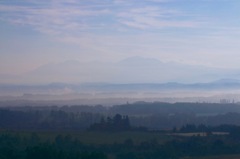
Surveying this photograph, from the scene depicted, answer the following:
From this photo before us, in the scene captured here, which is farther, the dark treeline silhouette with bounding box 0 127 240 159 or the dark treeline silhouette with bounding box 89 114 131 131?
the dark treeline silhouette with bounding box 89 114 131 131

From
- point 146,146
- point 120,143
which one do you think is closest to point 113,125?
point 120,143

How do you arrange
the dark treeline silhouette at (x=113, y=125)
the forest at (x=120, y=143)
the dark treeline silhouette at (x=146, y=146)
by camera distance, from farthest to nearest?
the dark treeline silhouette at (x=113, y=125)
the dark treeline silhouette at (x=146, y=146)
the forest at (x=120, y=143)

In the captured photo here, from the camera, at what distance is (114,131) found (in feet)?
241

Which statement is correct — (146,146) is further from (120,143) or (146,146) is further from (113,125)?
(113,125)

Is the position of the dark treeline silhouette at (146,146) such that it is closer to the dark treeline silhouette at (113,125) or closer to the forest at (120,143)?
the forest at (120,143)

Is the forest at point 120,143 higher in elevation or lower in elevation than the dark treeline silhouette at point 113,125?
lower

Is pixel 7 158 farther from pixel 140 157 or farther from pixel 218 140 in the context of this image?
pixel 218 140

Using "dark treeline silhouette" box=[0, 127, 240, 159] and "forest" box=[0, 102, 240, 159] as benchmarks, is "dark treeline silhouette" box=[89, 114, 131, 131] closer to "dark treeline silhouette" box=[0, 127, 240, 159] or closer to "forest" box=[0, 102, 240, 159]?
"forest" box=[0, 102, 240, 159]

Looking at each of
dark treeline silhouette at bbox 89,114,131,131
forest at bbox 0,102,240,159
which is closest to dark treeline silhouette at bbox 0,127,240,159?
forest at bbox 0,102,240,159

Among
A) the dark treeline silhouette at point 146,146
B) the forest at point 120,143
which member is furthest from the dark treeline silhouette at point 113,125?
the dark treeline silhouette at point 146,146

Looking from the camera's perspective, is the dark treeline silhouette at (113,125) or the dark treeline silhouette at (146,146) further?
the dark treeline silhouette at (113,125)

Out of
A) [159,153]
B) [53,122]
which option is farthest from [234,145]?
[53,122]

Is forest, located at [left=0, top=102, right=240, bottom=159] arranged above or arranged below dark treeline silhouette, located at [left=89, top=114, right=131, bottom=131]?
below

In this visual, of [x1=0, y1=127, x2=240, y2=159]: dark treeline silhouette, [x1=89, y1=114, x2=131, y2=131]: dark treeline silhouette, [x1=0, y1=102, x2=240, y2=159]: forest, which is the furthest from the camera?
[x1=89, y1=114, x2=131, y2=131]: dark treeline silhouette
